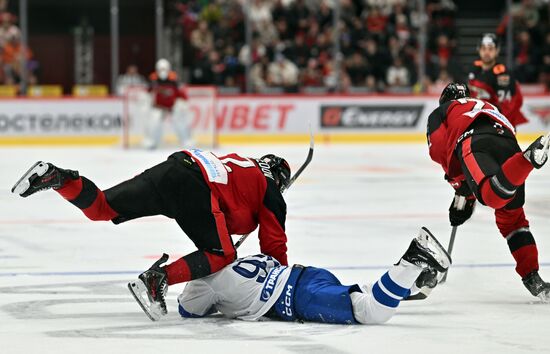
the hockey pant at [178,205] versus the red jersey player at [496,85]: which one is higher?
the red jersey player at [496,85]

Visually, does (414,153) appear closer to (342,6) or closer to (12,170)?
(342,6)

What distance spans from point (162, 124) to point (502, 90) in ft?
29.6

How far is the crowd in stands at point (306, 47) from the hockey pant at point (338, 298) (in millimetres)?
13016

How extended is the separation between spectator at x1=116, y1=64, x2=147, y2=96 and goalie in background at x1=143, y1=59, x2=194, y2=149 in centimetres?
35

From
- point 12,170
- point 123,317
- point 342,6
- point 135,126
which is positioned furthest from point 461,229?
point 342,6

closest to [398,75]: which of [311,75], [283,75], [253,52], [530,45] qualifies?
[311,75]

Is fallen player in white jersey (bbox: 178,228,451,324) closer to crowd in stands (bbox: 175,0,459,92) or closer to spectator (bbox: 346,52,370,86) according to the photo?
crowd in stands (bbox: 175,0,459,92)

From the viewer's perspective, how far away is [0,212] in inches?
368

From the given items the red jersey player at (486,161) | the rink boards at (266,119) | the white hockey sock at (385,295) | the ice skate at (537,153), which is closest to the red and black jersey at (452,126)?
the red jersey player at (486,161)

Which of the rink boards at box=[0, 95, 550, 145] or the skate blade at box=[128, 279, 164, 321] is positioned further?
the rink boards at box=[0, 95, 550, 145]

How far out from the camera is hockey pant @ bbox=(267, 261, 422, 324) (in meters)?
4.54

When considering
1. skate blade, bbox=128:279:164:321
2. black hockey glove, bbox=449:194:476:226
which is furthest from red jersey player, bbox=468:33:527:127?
skate blade, bbox=128:279:164:321

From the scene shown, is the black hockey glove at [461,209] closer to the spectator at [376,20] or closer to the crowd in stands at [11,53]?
the crowd in stands at [11,53]

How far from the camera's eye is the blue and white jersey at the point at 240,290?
188 inches
